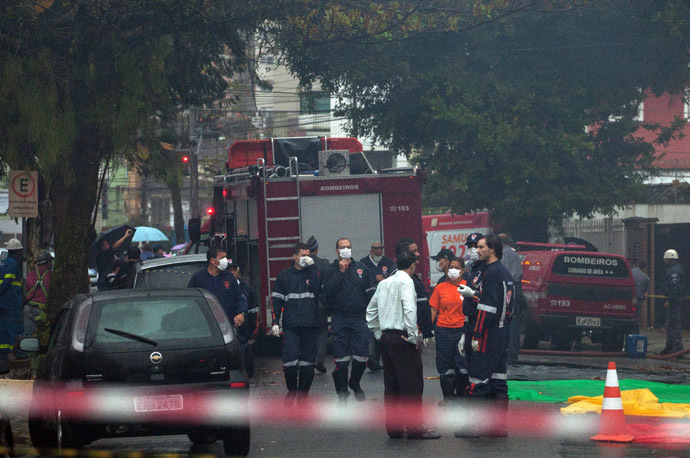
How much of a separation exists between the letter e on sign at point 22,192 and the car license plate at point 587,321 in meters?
9.64

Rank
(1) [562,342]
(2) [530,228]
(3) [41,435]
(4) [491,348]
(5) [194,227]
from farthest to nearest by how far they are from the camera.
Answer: (2) [530,228]
(5) [194,227]
(1) [562,342]
(4) [491,348]
(3) [41,435]

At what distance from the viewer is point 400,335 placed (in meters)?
9.79

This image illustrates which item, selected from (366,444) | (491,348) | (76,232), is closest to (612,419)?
(491,348)

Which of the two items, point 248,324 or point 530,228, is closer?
point 248,324

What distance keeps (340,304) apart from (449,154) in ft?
49.6

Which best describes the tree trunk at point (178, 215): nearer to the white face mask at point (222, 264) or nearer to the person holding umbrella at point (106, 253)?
the person holding umbrella at point (106, 253)

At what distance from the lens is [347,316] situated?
11773 mm

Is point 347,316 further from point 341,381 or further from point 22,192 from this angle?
point 22,192

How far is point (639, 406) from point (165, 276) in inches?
281

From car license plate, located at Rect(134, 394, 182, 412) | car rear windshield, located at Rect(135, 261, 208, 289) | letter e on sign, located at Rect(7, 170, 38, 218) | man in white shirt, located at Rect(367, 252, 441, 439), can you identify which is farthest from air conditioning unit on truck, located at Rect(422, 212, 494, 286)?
car license plate, located at Rect(134, 394, 182, 412)

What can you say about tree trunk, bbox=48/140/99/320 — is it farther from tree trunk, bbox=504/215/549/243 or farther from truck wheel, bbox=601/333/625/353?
tree trunk, bbox=504/215/549/243

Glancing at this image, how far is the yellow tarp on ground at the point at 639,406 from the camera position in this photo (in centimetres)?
1096

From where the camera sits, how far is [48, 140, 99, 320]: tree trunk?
15.7 m

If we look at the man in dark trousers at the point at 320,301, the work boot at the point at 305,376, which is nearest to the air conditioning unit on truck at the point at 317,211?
the man in dark trousers at the point at 320,301
